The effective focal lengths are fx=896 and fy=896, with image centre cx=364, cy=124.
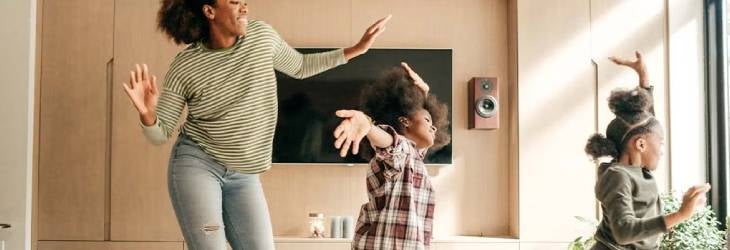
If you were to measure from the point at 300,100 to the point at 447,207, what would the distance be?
1.12 meters

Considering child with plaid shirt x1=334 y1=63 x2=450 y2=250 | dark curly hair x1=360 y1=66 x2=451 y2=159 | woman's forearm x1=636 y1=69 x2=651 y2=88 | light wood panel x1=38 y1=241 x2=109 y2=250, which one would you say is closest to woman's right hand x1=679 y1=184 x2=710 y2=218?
woman's forearm x1=636 y1=69 x2=651 y2=88

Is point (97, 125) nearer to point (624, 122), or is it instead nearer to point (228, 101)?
point (228, 101)

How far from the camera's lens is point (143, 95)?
7.53 ft

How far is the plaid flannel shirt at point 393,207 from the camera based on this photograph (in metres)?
2.71

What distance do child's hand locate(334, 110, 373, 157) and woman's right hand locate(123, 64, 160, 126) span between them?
0.51m

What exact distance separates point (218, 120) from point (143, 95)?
209 millimetres

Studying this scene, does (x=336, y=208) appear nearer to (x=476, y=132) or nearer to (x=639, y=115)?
(x=476, y=132)

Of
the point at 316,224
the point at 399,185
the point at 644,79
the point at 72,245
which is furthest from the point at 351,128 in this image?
the point at 72,245

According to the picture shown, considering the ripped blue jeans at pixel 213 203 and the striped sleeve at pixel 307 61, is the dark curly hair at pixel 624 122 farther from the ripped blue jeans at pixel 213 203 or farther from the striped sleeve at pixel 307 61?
the ripped blue jeans at pixel 213 203

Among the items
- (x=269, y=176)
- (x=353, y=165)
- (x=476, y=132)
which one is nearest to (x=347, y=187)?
(x=353, y=165)

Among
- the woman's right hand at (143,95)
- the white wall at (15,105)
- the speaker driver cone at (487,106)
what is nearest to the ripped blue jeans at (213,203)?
the woman's right hand at (143,95)

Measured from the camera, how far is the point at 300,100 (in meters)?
5.43

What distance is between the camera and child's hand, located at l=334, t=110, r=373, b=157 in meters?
2.04

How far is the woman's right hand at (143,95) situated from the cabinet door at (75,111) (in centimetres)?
328
